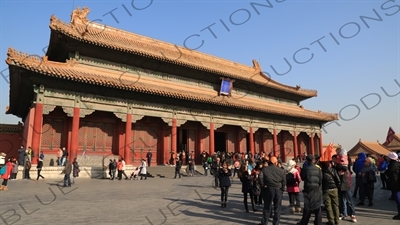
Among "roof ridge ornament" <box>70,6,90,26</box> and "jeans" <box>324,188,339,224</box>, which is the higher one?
"roof ridge ornament" <box>70,6,90,26</box>

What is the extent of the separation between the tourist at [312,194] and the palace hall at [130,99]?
14.2 meters

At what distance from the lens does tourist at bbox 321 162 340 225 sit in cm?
603

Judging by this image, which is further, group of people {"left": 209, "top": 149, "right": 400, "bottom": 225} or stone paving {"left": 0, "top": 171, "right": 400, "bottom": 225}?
stone paving {"left": 0, "top": 171, "right": 400, "bottom": 225}

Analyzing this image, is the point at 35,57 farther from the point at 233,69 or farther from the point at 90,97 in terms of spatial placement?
the point at 233,69

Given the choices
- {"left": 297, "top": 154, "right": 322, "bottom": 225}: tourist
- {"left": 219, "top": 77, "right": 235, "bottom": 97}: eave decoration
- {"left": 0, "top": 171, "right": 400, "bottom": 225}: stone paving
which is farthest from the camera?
{"left": 219, "top": 77, "right": 235, "bottom": 97}: eave decoration

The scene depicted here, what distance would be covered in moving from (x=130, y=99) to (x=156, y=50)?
6.52 metres

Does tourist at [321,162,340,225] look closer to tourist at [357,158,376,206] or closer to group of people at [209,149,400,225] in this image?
group of people at [209,149,400,225]

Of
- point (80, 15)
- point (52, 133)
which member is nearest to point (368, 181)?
point (52, 133)

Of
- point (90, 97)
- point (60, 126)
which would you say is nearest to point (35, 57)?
point (90, 97)

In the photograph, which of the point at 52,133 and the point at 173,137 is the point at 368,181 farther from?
the point at 52,133

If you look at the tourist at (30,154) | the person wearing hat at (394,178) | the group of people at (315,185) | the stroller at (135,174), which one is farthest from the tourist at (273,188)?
the tourist at (30,154)

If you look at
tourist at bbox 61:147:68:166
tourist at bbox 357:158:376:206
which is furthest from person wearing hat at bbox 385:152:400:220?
tourist at bbox 61:147:68:166

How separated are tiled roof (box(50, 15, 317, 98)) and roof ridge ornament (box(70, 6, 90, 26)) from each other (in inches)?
11.4

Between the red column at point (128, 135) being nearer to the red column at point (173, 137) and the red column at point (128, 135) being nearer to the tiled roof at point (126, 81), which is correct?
the tiled roof at point (126, 81)
